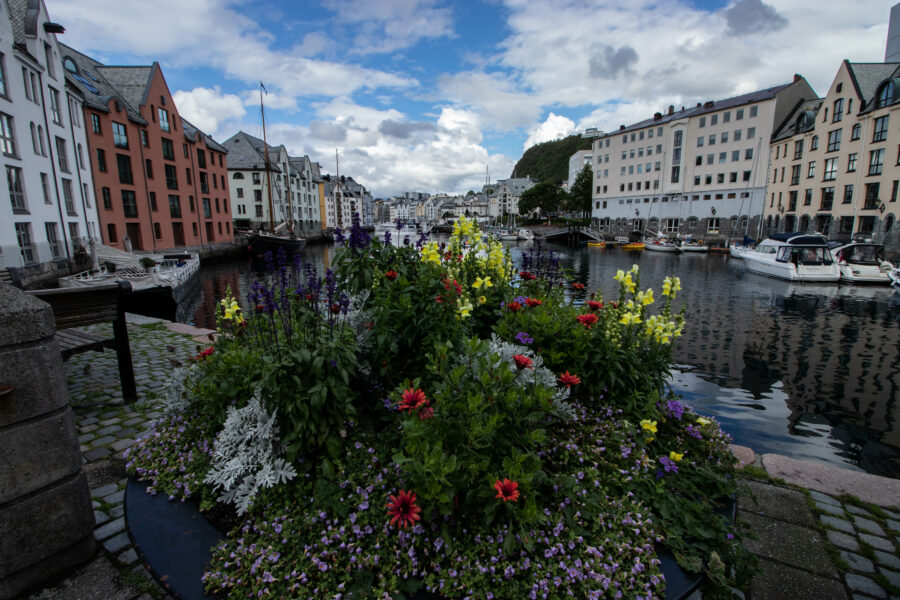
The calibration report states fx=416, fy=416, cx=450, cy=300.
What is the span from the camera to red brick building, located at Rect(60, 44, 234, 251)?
33438 mm

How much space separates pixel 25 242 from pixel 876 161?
59909mm

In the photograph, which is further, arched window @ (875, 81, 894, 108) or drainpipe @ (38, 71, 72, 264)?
arched window @ (875, 81, 894, 108)

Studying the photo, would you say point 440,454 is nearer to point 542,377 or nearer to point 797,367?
point 542,377

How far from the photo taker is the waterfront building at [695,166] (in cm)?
5591

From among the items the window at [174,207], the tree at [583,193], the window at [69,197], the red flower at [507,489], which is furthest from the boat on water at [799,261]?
the tree at [583,193]

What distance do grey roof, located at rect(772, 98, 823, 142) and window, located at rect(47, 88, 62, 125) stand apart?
66029 millimetres

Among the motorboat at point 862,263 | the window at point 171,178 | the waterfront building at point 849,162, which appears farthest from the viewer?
the window at point 171,178

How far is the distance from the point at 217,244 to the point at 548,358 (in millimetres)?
53059

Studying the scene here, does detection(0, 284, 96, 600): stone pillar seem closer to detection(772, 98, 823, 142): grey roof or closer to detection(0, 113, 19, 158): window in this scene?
detection(0, 113, 19, 158): window

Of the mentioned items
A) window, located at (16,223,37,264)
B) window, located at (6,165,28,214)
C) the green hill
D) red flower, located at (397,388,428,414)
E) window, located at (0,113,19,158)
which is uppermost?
the green hill

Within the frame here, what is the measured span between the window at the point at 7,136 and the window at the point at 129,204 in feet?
51.0

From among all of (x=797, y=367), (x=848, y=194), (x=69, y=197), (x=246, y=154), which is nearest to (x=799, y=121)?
(x=848, y=194)

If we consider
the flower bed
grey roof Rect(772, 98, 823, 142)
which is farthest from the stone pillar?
grey roof Rect(772, 98, 823, 142)

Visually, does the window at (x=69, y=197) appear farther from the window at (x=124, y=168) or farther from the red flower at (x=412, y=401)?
the red flower at (x=412, y=401)
